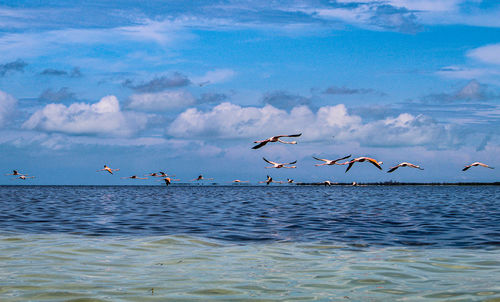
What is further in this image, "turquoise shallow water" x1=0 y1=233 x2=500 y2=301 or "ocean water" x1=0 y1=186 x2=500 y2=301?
"ocean water" x1=0 y1=186 x2=500 y2=301

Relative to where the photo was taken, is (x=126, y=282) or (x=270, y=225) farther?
(x=270, y=225)

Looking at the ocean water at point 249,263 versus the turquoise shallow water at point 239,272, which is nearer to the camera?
the turquoise shallow water at point 239,272

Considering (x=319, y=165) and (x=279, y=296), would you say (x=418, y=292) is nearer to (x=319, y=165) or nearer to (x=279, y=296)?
(x=279, y=296)

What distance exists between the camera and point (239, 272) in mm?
16375

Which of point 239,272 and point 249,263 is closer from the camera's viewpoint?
point 239,272

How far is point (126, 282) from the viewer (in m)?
14.8

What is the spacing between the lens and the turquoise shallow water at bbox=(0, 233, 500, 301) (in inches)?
529

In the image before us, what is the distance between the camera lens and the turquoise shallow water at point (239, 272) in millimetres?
13445

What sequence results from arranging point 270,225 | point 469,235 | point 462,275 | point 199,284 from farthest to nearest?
point 270,225 < point 469,235 < point 462,275 < point 199,284

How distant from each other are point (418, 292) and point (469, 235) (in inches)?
549

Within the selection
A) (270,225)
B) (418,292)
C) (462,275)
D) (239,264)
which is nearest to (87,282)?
(239,264)

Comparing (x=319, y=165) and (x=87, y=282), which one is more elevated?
(x=319, y=165)

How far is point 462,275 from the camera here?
627 inches

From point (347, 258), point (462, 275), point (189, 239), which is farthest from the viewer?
point (189, 239)
